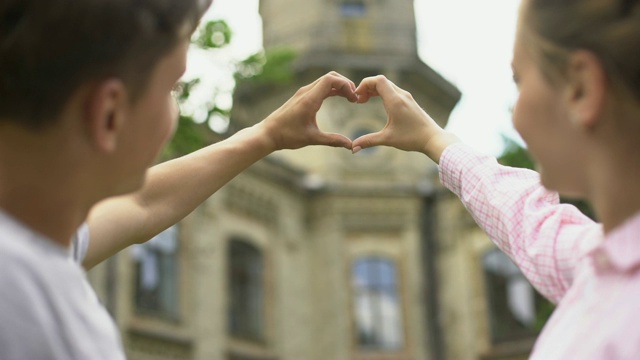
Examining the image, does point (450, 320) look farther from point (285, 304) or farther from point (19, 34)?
point (19, 34)

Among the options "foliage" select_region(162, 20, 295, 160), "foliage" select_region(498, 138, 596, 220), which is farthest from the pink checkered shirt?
"foliage" select_region(498, 138, 596, 220)

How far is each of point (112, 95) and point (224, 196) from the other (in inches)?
672

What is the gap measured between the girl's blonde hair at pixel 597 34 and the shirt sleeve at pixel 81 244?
0.94 m

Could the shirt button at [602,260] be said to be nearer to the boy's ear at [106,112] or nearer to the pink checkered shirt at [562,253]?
the pink checkered shirt at [562,253]

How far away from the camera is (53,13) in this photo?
1393mm

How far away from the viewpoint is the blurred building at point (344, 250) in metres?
18.0

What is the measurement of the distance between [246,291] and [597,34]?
57.8 ft

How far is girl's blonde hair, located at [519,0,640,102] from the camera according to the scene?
Answer: 142 cm

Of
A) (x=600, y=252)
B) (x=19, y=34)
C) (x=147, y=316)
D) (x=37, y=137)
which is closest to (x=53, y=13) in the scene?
(x=19, y=34)

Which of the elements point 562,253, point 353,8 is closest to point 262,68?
point 562,253

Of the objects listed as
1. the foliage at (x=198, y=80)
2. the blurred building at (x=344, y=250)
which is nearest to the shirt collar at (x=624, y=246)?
the foliage at (x=198, y=80)

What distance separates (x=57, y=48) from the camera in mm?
1393

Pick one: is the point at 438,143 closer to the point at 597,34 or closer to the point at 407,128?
the point at 407,128

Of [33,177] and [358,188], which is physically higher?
[358,188]
